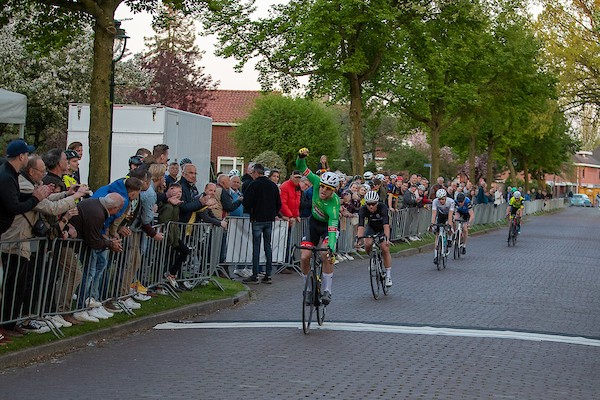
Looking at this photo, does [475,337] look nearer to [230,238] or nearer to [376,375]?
[376,375]

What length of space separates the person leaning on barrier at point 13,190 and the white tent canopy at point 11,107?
32.3 feet

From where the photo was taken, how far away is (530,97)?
→ 5253 cm

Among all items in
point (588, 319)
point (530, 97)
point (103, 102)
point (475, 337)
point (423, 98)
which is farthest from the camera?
point (530, 97)

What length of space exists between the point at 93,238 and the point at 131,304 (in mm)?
1635

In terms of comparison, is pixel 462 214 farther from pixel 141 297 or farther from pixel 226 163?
pixel 226 163

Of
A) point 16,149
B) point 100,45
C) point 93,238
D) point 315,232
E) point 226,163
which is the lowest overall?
point 93,238

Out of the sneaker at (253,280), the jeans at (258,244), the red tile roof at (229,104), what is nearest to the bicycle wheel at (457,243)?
→ the jeans at (258,244)

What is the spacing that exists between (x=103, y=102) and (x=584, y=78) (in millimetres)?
33423

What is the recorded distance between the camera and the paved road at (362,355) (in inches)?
352

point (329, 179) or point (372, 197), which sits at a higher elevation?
point (329, 179)

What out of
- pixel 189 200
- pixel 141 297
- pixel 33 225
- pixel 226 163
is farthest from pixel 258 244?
pixel 226 163

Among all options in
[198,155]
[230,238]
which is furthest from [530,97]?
[230,238]

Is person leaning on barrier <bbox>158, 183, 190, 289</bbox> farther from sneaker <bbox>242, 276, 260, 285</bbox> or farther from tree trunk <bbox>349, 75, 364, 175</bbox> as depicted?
tree trunk <bbox>349, 75, 364, 175</bbox>

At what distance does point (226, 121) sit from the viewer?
72812mm
